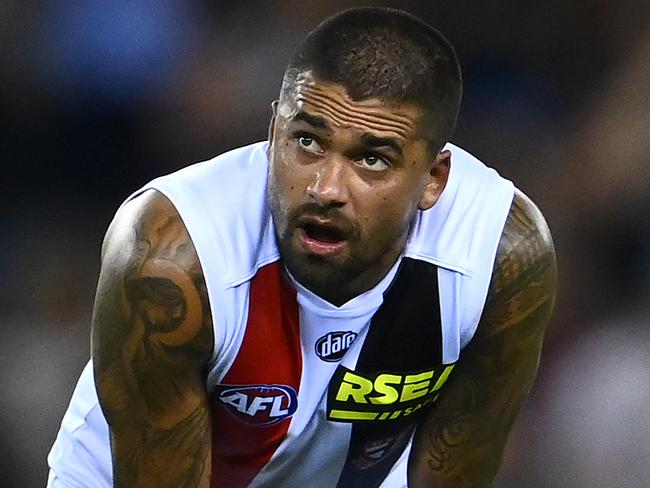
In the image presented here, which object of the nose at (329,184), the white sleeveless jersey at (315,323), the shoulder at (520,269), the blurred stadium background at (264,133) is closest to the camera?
the nose at (329,184)

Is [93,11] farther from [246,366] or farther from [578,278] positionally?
[246,366]

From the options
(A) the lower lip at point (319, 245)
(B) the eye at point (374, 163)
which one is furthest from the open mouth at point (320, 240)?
(B) the eye at point (374, 163)

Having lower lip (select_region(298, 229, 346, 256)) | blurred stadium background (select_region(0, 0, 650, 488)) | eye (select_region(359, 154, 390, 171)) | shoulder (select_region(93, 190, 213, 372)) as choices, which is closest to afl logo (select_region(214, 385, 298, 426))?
shoulder (select_region(93, 190, 213, 372))

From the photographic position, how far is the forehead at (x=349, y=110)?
1.78 metres

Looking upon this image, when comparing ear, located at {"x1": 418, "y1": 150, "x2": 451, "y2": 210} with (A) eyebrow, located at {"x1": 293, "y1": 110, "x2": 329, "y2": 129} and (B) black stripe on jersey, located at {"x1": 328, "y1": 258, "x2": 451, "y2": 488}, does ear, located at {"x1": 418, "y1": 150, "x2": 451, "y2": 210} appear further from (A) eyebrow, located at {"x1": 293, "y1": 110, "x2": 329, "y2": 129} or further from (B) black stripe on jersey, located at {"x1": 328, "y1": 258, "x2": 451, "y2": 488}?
(A) eyebrow, located at {"x1": 293, "y1": 110, "x2": 329, "y2": 129}

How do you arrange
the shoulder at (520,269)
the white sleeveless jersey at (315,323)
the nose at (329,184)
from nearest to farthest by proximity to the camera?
the nose at (329,184)
the white sleeveless jersey at (315,323)
the shoulder at (520,269)

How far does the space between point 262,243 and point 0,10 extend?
1804mm

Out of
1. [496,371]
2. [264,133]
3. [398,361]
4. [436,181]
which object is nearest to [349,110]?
[436,181]

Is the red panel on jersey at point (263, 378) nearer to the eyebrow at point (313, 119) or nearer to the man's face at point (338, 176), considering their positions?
the man's face at point (338, 176)

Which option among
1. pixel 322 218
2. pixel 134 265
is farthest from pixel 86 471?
pixel 322 218

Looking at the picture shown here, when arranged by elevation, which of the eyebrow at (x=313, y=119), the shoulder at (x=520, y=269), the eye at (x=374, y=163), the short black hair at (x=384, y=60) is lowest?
the shoulder at (x=520, y=269)

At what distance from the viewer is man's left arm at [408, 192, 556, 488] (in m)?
2.06

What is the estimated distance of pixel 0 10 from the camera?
3.46 m

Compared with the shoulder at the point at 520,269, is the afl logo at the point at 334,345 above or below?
below
